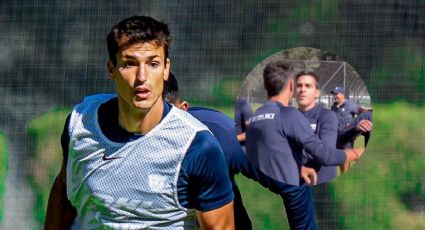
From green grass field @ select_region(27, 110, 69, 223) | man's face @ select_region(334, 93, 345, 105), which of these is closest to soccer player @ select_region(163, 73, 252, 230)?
man's face @ select_region(334, 93, 345, 105)

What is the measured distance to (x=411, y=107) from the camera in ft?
14.0

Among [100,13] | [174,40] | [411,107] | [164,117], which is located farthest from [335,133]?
[164,117]

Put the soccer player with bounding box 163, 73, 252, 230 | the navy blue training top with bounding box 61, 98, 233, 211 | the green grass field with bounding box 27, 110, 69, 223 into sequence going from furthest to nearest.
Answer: the green grass field with bounding box 27, 110, 69, 223 → the soccer player with bounding box 163, 73, 252, 230 → the navy blue training top with bounding box 61, 98, 233, 211

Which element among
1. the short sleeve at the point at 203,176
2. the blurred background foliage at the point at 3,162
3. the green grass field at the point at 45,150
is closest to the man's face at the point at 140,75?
the short sleeve at the point at 203,176

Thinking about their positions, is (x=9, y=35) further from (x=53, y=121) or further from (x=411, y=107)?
(x=411, y=107)

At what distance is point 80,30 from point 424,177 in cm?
177

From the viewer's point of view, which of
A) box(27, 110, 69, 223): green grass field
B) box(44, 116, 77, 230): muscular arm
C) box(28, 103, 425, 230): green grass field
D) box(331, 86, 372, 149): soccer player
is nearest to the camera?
box(44, 116, 77, 230): muscular arm

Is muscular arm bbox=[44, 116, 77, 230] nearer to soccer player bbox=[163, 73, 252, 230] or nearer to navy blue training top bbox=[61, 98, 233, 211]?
navy blue training top bbox=[61, 98, 233, 211]

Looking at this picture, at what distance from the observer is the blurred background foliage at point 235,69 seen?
429 centimetres

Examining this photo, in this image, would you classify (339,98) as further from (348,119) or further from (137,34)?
(137,34)

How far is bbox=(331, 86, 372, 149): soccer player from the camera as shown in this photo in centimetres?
418

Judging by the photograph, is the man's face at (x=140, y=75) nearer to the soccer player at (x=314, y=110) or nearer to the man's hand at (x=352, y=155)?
the soccer player at (x=314, y=110)

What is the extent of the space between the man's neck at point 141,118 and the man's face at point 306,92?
1527mm

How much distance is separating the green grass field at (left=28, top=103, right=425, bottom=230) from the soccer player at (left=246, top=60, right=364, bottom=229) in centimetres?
9
